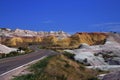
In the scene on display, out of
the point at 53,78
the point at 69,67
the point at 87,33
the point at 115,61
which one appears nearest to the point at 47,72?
the point at 53,78

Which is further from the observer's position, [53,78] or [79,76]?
[79,76]

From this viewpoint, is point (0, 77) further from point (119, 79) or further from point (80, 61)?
point (80, 61)

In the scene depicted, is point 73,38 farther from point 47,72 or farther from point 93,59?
point 47,72

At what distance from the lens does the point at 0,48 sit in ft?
240

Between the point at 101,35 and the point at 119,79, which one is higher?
the point at 101,35

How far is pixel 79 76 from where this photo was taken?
24.6m

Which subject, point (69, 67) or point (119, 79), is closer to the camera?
point (119, 79)

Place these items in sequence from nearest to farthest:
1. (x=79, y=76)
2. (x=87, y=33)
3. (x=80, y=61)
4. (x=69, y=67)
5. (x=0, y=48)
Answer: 1. (x=79, y=76)
2. (x=69, y=67)
3. (x=80, y=61)
4. (x=0, y=48)
5. (x=87, y=33)

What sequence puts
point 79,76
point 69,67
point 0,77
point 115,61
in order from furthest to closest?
point 115,61, point 69,67, point 79,76, point 0,77

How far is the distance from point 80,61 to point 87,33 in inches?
6072

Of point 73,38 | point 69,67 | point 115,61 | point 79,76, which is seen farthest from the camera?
point 73,38

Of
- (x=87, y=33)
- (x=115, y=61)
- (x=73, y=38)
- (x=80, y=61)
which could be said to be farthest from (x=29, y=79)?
(x=87, y=33)

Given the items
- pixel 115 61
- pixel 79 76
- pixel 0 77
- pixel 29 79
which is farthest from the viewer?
pixel 115 61

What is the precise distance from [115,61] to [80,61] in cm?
712
